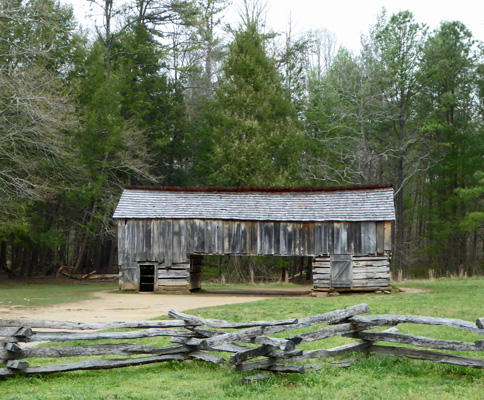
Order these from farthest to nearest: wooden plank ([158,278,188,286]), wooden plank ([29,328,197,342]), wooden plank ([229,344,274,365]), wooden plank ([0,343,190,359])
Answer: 1. wooden plank ([158,278,188,286])
2. wooden plank ([29,328,197,342])
3. wooden plank ([0,343,190,359])
4. wooden plank ([229,344,274,365])

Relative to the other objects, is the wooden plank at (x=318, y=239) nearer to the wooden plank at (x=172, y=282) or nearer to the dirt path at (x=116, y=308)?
the dirt path at (x=116, y=308)

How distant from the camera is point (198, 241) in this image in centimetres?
2789

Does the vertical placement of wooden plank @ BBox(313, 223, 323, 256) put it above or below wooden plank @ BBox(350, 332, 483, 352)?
above

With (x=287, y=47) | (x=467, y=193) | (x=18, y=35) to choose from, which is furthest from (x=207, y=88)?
(x=467, y=193)

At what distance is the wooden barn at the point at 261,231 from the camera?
86.9 ft

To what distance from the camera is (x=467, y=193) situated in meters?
38.7

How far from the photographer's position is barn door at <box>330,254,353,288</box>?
1042 inches

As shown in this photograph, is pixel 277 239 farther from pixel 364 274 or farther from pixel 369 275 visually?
pixel 369 275

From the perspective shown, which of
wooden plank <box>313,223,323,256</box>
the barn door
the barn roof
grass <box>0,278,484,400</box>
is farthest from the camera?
the barn roof

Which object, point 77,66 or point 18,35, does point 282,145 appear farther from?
point 18,35

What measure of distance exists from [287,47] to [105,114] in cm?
1874

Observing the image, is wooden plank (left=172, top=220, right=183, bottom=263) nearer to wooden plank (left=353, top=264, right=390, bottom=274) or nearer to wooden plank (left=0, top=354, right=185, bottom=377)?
wooden plank (left=353, top=264, right=390, bottom=274)

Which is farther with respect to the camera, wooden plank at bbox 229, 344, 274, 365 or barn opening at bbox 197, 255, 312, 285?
barn opening at bbox 197, 255, 312, 285

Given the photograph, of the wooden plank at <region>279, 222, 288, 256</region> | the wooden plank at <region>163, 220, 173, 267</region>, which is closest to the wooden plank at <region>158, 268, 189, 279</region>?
the wooden plank at <region>163, 220, 173, 267</region>
